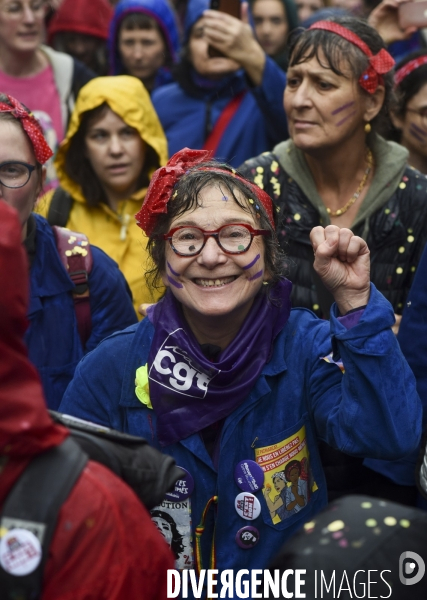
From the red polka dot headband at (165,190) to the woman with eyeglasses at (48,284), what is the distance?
0.55m

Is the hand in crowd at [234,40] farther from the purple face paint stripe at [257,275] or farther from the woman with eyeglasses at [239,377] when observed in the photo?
the purple face paint stripe at [257,275]

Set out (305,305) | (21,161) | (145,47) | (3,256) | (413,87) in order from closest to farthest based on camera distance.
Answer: (3,256)
(21,161)
(305,305)
(413,87)
(145,47)

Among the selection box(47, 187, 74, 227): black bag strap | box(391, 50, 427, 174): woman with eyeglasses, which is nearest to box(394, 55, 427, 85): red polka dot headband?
box(391, 50, 427, 174): woman with eyeglasses

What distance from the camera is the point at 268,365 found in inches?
108

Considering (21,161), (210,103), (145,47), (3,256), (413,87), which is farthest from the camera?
(145,47)

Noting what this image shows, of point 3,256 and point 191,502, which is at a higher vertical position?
point 3,256

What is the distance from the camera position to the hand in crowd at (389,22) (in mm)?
4703

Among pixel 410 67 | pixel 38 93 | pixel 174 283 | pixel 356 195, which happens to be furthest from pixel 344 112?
pixel 38 93

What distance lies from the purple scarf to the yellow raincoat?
1713 mm

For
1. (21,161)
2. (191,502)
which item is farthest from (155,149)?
(191,502)

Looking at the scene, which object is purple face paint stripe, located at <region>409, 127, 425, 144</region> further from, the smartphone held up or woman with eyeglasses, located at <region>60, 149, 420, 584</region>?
woman with eyeglasses, located at <region>60, 149, 420, 584</region>

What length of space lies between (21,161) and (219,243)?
0.98 m

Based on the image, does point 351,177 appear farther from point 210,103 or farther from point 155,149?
point 210,103

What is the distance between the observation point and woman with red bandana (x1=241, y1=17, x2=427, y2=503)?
3.79 metres
